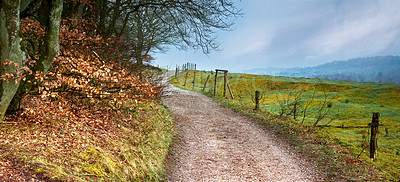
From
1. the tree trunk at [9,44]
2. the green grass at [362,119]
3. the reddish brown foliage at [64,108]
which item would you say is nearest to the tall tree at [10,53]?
the tree trunk at [9,44]

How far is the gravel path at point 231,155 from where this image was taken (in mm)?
6195

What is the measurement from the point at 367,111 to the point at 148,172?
17.8 metres

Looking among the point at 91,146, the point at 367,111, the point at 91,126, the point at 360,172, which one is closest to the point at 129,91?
the point at 91,126

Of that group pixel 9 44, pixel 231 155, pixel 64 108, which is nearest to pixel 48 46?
pixel 9 44

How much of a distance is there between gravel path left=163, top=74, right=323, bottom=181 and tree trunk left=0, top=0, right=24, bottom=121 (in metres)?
3.90

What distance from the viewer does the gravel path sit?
620 cm

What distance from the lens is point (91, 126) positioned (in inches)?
226

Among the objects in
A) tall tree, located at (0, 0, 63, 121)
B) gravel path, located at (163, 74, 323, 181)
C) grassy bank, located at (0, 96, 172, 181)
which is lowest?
gravel path, located at (163, 74, 323, 181)

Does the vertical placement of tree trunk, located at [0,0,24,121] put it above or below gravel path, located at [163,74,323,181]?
above

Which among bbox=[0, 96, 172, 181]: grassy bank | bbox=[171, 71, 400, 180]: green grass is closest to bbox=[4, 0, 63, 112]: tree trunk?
bbox=[0, 96, 172, 181]: grassy bank

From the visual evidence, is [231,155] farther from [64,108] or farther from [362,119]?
[362,119]

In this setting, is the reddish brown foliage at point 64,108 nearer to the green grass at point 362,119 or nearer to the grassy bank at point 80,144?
the grassy bank at point 80,144

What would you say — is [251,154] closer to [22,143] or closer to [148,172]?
[148,172]

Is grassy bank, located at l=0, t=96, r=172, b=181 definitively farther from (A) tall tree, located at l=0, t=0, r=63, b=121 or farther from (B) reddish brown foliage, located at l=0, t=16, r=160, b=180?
(A) tall tree, located at l=0, t=0, r=63, b=121
